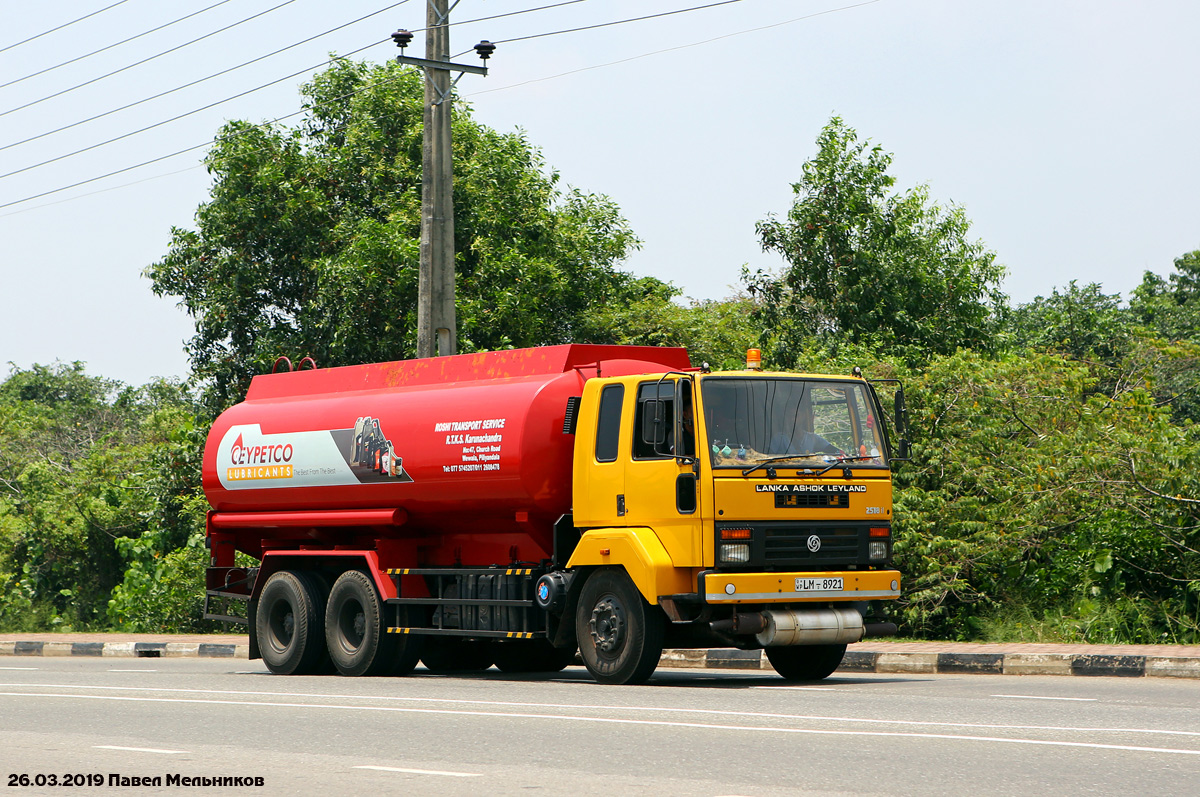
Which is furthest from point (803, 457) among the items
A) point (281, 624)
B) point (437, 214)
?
point (437, 214)

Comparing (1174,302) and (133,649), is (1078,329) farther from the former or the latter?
(133,649)

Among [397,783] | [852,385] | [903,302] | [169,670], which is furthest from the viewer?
[903,302]

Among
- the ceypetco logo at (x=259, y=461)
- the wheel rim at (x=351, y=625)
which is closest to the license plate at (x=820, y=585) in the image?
the wheel rim at (x=351, y=625)

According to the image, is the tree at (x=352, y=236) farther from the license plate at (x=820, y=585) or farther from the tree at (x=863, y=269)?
the license plate at (x=820, y=585)

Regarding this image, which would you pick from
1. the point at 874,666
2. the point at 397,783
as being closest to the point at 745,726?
the point at 397,783

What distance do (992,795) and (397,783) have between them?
2893 mm

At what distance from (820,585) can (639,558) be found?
5.26 feet

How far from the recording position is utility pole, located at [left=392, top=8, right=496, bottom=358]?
18.0 m

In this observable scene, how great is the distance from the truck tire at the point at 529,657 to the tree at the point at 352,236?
9.15 m

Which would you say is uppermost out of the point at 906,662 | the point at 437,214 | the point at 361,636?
the point at 437,214

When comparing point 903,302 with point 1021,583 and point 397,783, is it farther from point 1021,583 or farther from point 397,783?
point 397,783

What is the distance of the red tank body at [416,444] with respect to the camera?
44.0ft

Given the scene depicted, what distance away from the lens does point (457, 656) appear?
16344 millimetres

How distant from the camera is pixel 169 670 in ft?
55.3
